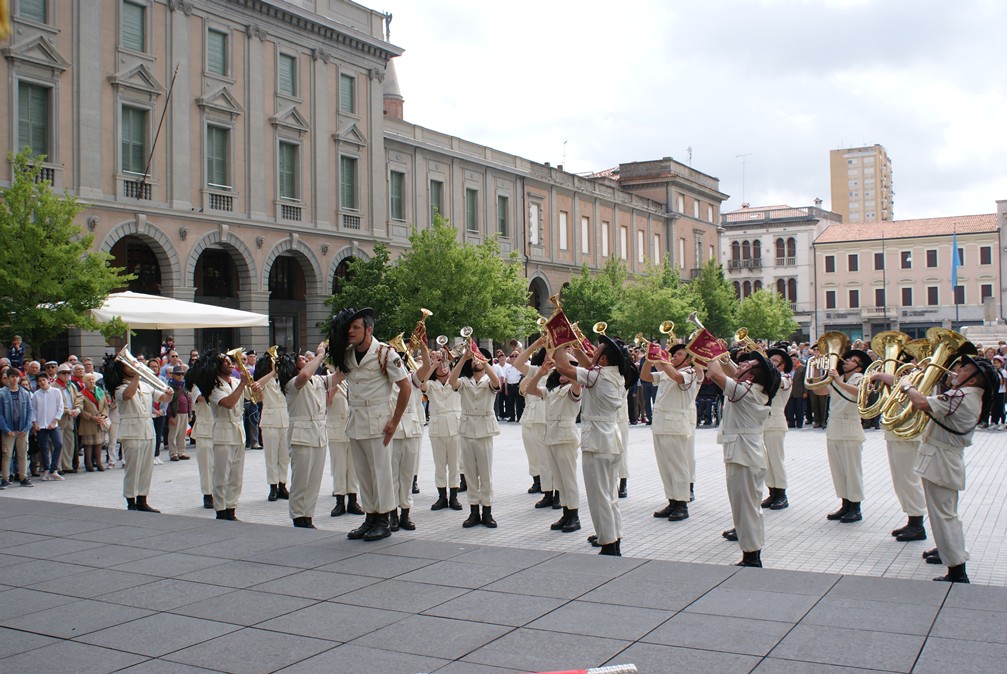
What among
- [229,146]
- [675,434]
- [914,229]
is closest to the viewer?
[675,434]

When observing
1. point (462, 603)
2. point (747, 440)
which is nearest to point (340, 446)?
point (747, 440)

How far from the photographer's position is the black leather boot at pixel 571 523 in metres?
10.0

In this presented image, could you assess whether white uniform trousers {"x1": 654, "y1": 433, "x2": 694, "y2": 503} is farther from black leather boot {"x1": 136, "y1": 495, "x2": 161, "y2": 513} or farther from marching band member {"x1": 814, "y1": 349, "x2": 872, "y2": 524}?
black leather boot {"x1": 136, "y1": 495, "x2": 161, "y2": 513}

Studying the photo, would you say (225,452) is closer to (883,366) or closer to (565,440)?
(565,440)

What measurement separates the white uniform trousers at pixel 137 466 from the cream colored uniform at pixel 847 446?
26.3ft

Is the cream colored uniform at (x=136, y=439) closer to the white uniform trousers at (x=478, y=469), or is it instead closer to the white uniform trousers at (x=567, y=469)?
the white uniform trousers at (x=478, y=469)

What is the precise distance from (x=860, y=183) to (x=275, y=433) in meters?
165

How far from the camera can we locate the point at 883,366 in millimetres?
9164

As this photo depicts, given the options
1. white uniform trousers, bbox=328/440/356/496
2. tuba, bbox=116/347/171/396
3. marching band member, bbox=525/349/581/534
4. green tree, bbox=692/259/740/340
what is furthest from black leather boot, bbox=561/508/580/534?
green tree, bbox=692/259/740/340

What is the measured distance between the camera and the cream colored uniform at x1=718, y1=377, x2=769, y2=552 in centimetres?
764

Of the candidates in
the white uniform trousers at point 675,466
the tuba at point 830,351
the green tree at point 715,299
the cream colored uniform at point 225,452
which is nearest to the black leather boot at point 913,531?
the tuba at point 830,351

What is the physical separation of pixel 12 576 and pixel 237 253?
2712cm

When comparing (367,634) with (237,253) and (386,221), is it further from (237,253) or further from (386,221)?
(386,221)

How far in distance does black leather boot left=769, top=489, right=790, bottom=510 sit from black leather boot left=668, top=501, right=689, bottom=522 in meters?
1.25
